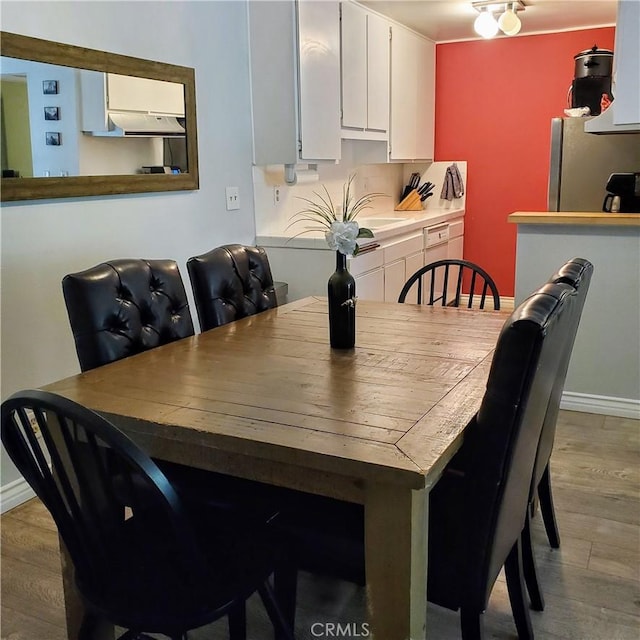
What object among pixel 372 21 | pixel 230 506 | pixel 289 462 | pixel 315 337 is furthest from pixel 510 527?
pixel 372 21

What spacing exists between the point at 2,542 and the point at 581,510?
2.12 m

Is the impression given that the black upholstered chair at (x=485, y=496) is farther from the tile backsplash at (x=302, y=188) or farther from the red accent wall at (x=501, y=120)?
the red accent wall at (x=501, y=120)

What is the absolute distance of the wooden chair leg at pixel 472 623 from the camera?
1487 mm

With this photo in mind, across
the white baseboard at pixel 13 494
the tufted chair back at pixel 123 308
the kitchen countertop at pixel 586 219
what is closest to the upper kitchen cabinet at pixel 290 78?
the kitchen countertop at pixel 586 219

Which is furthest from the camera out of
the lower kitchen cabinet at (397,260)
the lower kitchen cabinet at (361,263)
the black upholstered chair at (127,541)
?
the lower kitchen cabinet at (397,260)

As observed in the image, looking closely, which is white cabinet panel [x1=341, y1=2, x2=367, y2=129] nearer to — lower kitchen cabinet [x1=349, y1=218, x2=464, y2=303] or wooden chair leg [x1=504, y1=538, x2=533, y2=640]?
lower kitchen cabinet [x1=349, y1=218, x2=464, y2=303]

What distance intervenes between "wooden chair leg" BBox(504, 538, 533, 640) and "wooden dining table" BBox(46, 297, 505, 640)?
0.45 metres

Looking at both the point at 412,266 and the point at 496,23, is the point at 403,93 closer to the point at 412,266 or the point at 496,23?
the point at 496,23

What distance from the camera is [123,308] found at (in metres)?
2.08

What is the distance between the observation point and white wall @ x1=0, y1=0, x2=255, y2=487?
2.58 m

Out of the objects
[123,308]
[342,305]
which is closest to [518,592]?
[342,305]

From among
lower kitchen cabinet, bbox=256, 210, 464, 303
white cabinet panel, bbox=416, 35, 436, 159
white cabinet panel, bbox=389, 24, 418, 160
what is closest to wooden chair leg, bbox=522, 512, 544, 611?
lower kitchen cabinet, bbox=256, 210, 464, 303

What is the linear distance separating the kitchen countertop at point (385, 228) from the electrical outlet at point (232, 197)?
0.28 meters

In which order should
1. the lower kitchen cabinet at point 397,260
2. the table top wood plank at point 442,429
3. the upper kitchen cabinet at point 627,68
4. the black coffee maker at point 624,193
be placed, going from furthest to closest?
the lower kitchen cabinet at point 397,260 < the black coffee maker at point 624,193 < the upper kitchen cabinet at point 627,68 < the table top wood plank at point 442,429
